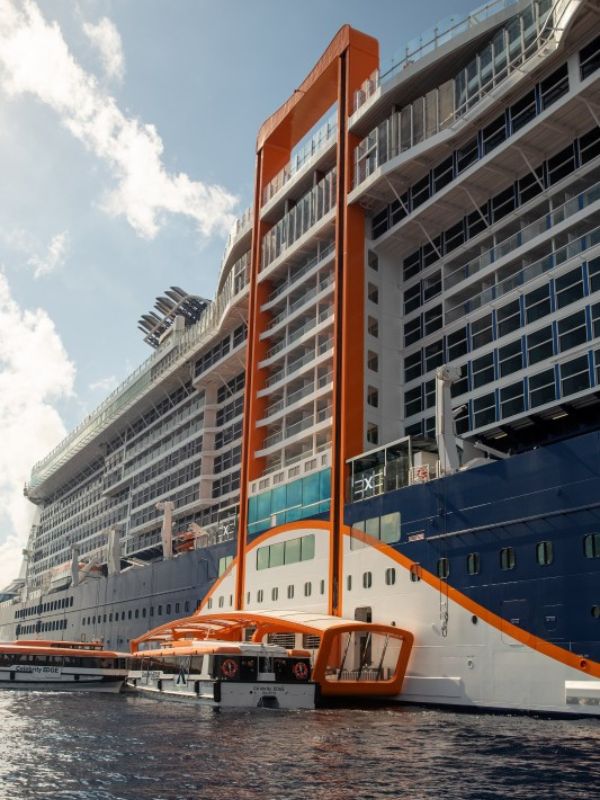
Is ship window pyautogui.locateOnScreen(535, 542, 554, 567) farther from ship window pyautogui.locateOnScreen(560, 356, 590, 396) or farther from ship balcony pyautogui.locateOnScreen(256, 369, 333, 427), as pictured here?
ship balcony pyautogui.locateOnScreen(256, 369, 333, 427)

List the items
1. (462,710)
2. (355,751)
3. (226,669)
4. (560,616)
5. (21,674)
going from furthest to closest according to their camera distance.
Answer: (21,674) < (226,669) < (462,710) < (560,616) < (355,751)

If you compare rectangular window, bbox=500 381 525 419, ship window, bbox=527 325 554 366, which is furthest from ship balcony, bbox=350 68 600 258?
rectangular window, bbox=500 381 525 419

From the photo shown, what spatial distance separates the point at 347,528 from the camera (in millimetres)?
38750

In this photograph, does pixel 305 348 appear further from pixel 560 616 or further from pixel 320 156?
pixel 560 616

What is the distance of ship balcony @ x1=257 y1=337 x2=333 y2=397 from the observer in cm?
4622

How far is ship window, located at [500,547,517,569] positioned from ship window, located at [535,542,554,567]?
1.06 meters

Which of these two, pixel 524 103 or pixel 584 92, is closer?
pixel 584 92

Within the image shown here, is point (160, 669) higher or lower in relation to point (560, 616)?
lower

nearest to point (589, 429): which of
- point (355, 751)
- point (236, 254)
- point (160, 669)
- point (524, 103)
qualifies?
point (524, 103)

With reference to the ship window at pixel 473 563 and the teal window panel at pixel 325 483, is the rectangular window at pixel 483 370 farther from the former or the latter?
the ship window at pixel 473 563

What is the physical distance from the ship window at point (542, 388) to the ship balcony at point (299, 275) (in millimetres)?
16631

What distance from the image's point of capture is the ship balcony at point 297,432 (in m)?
45.6

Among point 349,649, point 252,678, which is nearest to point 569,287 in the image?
point 349,649

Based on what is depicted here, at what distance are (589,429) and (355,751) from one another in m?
17.7
